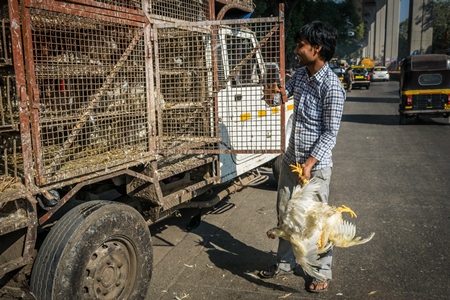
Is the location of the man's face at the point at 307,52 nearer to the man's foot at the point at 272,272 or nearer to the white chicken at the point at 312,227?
the white chicken at the point at 312,227

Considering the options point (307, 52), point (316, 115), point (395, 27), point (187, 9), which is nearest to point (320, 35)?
point (307, 52)

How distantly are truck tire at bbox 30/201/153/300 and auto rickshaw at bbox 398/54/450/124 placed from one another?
43.4ft

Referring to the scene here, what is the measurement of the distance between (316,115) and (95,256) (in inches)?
81.0

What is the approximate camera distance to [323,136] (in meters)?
3.53

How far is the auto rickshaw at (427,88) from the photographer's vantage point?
1418 cm

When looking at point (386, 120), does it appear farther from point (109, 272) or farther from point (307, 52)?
point (109, 272)

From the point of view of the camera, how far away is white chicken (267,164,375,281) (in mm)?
3309

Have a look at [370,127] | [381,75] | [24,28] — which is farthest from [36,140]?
[381,75]

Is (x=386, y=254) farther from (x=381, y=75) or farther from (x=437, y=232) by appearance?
(x=381, y=75)

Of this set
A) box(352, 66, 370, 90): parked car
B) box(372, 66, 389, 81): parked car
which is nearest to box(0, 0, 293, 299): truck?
box(352, 66, 370, 90): parked car

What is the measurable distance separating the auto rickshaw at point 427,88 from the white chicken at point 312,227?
12444mm

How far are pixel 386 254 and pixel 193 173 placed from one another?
224 cm

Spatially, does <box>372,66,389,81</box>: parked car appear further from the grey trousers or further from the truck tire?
the truck tire

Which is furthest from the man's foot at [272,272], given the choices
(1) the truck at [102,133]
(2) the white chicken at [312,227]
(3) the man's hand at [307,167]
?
(1) the truck at [102,133]
